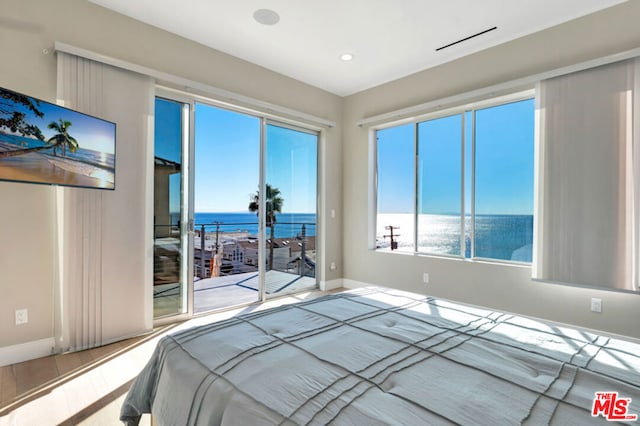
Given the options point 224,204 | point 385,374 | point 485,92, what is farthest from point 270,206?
point 385,374

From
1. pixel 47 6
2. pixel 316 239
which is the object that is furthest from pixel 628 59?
pixel 47 6

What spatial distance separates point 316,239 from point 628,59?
3.76 m

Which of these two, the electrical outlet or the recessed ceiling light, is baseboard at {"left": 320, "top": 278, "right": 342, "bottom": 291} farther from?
the recessed ceiling light

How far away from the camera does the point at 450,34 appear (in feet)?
10.5

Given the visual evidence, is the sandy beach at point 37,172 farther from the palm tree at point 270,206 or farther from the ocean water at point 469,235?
the ocean water at point 469,235

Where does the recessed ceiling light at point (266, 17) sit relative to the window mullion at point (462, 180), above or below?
above

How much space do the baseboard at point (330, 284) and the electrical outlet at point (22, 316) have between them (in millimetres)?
3244

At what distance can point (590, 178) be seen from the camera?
2754mm

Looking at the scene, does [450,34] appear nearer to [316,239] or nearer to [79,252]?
[316,239]

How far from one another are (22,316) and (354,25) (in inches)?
148

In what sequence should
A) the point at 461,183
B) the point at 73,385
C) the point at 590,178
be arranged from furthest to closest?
the point at 461,183 → the point at 590,178 → the point at 73,385

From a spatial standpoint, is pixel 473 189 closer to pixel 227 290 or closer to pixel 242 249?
pixel 242 249

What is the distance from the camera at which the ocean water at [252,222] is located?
3.80 m

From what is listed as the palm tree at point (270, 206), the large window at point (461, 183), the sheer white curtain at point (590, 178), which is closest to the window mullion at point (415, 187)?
the large window at point (461, 183)
